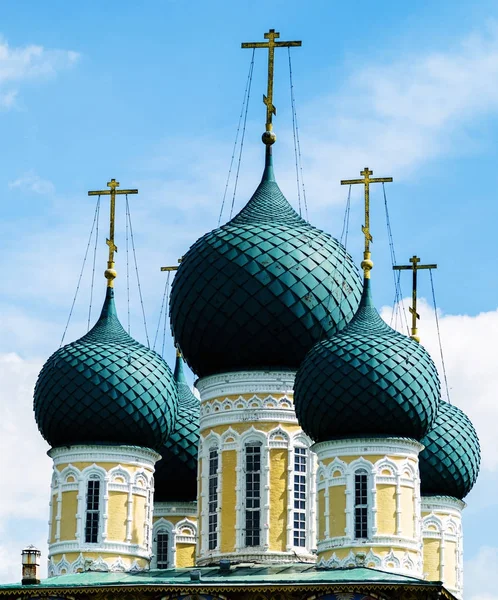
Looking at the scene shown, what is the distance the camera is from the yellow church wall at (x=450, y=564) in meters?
36.9

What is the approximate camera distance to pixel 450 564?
122 feet

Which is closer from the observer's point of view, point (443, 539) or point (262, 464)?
point (262, 464)

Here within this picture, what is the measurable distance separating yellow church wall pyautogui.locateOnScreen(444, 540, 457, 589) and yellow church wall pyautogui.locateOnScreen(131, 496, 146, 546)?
20.9 ft

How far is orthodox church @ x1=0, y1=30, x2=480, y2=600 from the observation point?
3147 centimetres

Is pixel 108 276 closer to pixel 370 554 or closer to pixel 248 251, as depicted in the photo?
pixel 248 251

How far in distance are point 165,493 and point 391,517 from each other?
703 centimetres

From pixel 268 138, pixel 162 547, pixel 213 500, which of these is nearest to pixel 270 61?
pixel 268 138

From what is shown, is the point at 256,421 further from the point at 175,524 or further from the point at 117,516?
the point at 175,524

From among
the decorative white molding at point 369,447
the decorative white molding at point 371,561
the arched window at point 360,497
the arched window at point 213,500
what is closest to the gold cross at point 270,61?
the arched window at point 213,500

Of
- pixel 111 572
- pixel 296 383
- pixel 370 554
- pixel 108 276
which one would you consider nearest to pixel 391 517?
pixel 370 554

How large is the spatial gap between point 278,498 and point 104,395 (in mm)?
3515

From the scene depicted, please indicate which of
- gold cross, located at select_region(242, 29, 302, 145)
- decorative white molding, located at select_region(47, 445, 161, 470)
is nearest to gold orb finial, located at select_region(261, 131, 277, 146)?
gold cross, located at select_region(242, 29, 302, 145)

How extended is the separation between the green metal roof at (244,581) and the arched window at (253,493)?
2.38 ft

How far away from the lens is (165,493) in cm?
3728
